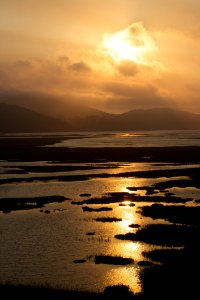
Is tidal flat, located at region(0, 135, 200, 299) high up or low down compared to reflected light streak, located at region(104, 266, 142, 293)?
up

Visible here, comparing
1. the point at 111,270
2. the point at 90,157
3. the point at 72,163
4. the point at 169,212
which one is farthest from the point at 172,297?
the point at 90,157

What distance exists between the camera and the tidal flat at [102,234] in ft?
82.8

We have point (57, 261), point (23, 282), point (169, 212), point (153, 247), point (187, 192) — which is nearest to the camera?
point (23, 282)

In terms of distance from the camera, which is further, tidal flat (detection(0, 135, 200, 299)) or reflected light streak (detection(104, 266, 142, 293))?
tidal flat (detection(0, 135, 200, 299))

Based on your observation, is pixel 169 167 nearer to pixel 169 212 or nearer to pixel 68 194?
pixel 68 194

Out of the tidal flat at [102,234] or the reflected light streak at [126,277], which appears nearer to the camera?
the reflected light streak at [126,277]

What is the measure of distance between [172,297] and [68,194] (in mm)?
33810

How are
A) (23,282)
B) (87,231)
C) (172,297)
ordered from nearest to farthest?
(172,297) → (23,282) → (87,231)

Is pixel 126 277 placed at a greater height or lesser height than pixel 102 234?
lesser

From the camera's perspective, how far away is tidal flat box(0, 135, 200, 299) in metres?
25.2

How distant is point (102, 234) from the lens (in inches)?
1390

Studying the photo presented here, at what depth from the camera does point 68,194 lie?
55.3 meters

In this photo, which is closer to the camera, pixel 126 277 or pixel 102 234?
pixel 126 277

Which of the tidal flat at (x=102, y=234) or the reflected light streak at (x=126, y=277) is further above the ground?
the tidal flat at (x=102, y=234)
